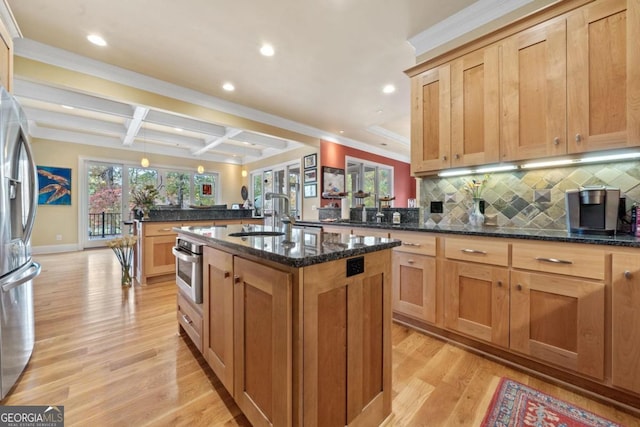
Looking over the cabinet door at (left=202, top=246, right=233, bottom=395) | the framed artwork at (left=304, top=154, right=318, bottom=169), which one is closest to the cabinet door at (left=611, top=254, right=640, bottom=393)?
the cabinet door at (left=202, top=246, right=233, bottom=395)

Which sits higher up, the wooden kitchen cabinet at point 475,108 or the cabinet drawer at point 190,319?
the wooden kitchen cabinet at point 475,108

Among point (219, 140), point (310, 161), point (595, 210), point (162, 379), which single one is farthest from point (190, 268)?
point (219, 140)

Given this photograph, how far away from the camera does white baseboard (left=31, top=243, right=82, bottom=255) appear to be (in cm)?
574

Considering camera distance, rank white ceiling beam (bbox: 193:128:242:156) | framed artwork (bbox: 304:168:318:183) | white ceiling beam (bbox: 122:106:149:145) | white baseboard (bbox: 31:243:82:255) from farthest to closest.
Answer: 1. framed artwork (bbox: 304:168:318:183)
2. white baseboard (bbox: 31:243:82:255)
3. white ceiling beam (bbox: 193:128:242:156)
4. white ceiling beam (bbox: 122:106:149:145)

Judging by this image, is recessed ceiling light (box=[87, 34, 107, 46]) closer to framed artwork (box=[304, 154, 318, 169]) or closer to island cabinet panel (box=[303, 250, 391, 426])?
island cabinet panel (box=[303, 250, 391, 426])

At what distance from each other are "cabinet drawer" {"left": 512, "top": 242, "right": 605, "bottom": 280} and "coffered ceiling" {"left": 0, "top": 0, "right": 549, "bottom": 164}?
194cm

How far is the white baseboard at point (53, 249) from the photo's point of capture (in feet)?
18.8

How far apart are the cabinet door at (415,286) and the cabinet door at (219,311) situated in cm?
153

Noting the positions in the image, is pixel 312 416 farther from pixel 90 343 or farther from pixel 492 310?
pixel 90 343

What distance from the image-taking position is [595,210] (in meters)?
1.60

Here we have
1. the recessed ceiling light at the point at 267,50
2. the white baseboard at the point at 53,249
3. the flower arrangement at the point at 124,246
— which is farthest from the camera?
the white baseboard at the point at 53,249

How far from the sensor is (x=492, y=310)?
1770 mm

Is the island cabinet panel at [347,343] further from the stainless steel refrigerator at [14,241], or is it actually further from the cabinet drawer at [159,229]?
the cabinet drawer at [159,229]

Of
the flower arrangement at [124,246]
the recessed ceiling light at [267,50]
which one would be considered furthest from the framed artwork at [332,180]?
the flower arrangement at [124,246]
